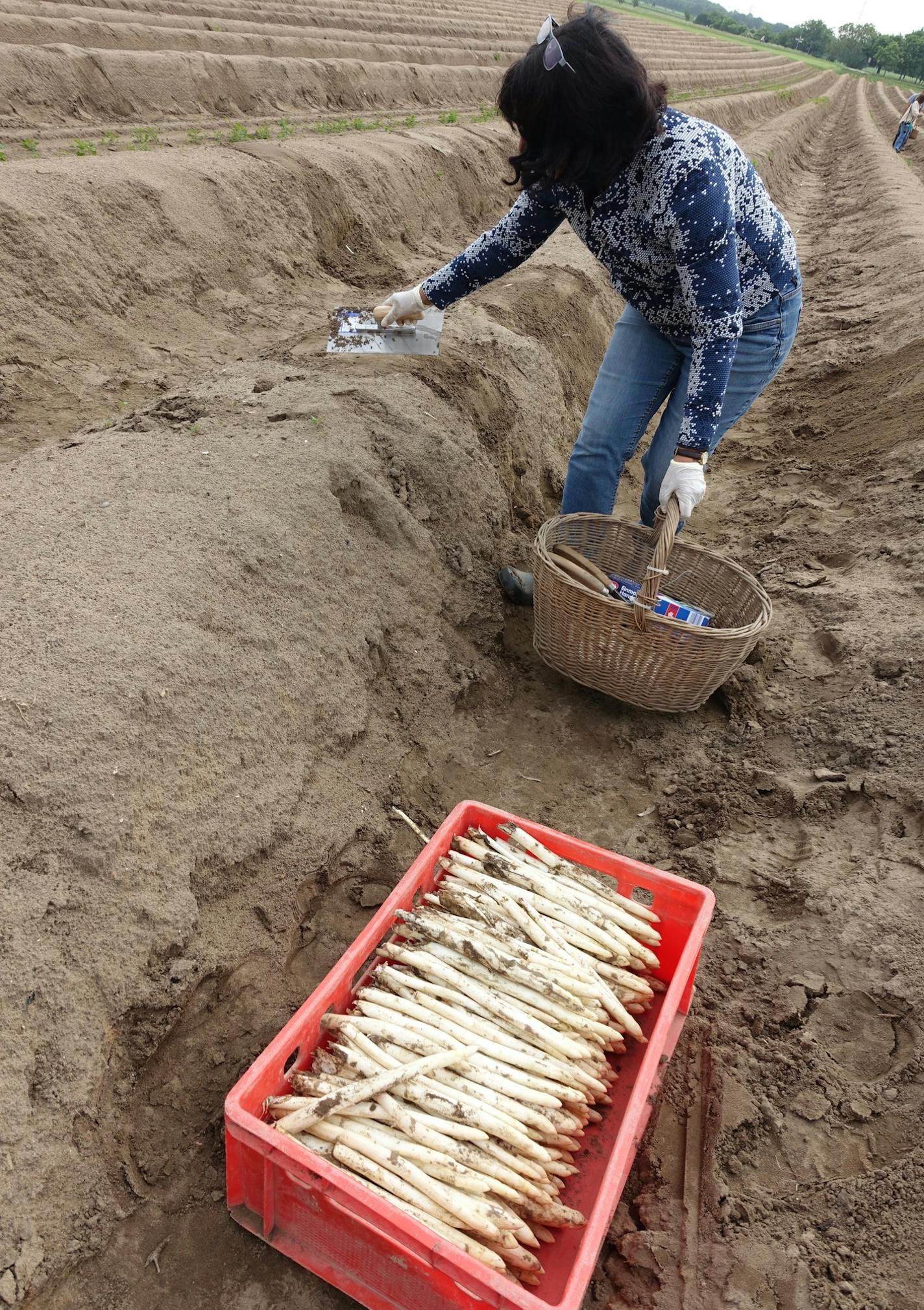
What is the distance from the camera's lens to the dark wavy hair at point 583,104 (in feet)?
7.13

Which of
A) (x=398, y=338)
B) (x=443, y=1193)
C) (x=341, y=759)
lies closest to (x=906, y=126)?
(x=398, y=338)

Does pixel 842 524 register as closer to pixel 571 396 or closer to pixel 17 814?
pixel 571 396

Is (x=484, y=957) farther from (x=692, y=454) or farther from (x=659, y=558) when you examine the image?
(x=692, y=454)

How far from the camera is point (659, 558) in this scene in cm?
273

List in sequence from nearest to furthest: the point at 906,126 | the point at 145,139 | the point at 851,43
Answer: the point at 145,139 → the point at 906,126 → the point at 851,43

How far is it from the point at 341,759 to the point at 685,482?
1449 millimetres

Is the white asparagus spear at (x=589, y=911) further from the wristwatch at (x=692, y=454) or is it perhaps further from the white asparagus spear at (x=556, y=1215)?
the wristwatch at (x=692, y=454)

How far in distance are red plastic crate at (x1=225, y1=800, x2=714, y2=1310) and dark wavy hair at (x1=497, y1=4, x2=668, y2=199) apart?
198 cm

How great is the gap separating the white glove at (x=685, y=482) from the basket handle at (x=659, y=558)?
0.02 m

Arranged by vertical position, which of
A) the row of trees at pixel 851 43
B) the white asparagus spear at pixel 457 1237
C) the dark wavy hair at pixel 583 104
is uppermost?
the row of trees at pixel 851 43

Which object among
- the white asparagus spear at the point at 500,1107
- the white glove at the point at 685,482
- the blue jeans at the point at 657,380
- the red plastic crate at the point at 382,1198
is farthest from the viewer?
the blue jeans at the point at 657,380

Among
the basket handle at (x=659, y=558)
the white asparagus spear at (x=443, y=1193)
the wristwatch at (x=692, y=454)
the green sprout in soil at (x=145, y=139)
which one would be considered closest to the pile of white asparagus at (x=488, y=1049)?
the white asparagus spear at (x=443, y=1193)

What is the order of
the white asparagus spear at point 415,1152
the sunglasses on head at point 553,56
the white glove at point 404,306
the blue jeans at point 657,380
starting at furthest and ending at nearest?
the white glove at point 404,306 < the blue jeans at point 657,380 < the sunglasses on head at point 553,56 < the white asparagus spear at point 415,1152

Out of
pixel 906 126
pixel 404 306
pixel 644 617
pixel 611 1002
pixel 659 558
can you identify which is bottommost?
pixel 611 1002
